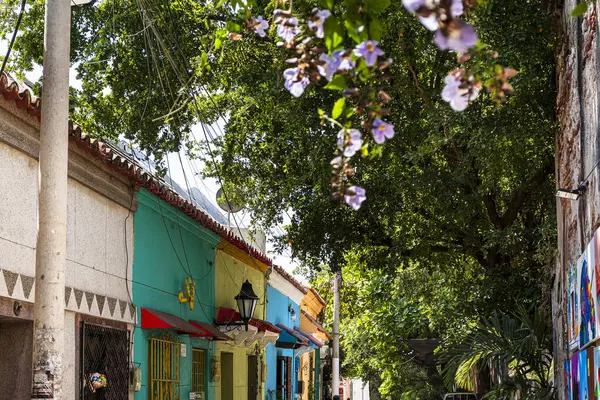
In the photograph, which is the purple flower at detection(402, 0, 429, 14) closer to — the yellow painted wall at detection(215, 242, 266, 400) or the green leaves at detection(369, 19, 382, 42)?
the green leaves at detection(369, 19, 382, 42)

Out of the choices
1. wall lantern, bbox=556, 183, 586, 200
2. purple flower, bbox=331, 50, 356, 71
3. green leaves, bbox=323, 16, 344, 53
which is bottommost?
purple flower, bbox=331, 50, 356, 71

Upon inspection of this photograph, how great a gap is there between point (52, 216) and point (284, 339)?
1495cm

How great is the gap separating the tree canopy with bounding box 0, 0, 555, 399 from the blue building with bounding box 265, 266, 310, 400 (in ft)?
17.1

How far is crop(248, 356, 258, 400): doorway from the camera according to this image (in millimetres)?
19000

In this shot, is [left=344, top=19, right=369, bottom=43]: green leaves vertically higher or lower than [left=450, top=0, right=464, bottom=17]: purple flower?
higher

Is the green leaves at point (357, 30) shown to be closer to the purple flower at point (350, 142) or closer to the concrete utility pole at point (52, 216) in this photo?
the purple flower at point (350, 142)

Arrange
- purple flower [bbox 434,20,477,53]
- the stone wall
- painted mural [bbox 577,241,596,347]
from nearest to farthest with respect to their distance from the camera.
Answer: purple flower [bbox 434,20,477,53], painted mural [bbox 577,241,596,347], the stone wall

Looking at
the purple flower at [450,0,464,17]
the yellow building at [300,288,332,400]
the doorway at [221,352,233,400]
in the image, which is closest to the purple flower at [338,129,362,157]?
the purple flower at [450,0,464,17]

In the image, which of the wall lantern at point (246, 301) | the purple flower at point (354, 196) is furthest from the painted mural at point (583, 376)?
the wall lantern at point (246, 301)

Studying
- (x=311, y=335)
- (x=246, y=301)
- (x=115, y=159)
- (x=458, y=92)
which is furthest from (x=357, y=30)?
(x=311, y=335)

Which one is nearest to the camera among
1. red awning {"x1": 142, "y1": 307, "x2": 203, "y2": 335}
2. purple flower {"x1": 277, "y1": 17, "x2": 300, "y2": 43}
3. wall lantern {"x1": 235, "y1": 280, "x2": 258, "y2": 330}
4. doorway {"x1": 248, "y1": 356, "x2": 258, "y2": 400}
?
purple flower {"x1": 277, "y1": 17, "x2": 300, "y2": 43}

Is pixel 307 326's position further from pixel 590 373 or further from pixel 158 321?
pixel 590 373

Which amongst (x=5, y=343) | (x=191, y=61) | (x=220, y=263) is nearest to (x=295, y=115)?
(x=191, y=61)

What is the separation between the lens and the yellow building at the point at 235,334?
15.6 m
